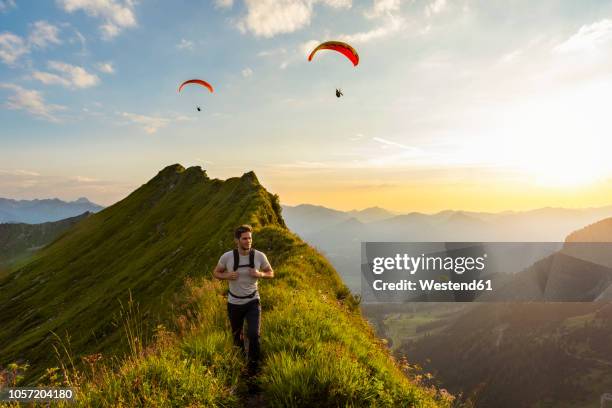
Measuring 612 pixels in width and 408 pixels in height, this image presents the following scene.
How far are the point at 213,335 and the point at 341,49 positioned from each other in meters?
21.1

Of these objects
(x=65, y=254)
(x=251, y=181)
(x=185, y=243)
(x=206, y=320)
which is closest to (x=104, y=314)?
(x=185, y=243)

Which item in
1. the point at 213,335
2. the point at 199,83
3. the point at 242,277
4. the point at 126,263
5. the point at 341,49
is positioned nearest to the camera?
the point at 213,335

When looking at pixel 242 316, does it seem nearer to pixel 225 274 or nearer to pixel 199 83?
pixel 225 274

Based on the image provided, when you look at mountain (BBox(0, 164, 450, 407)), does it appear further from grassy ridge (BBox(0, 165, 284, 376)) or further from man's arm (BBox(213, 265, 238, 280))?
man's arm (BBox(213, 265, 238, 280))

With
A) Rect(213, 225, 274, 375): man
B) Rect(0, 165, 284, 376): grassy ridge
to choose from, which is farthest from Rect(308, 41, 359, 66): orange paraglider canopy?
Rect(213, 225, 274, 375): man

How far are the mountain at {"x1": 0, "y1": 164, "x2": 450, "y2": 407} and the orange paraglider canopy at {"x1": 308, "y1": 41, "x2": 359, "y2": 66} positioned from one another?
11.9 metres

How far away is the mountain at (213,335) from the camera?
6125 millimetres

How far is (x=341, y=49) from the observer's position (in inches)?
953

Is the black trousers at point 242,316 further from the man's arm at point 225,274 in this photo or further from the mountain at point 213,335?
the man's arm at point 225,274

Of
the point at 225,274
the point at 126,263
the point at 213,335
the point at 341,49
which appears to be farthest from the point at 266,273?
the point at 126,263

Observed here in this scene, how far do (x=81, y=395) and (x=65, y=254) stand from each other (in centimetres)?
9444

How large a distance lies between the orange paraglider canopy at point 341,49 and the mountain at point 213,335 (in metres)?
11.9

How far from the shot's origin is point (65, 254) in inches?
3342

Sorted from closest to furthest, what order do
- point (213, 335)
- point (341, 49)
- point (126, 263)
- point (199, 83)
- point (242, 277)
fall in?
point (213, 335)
point (242, 277)
point (341, 49)
point (199, 83)
point (126, 263)
